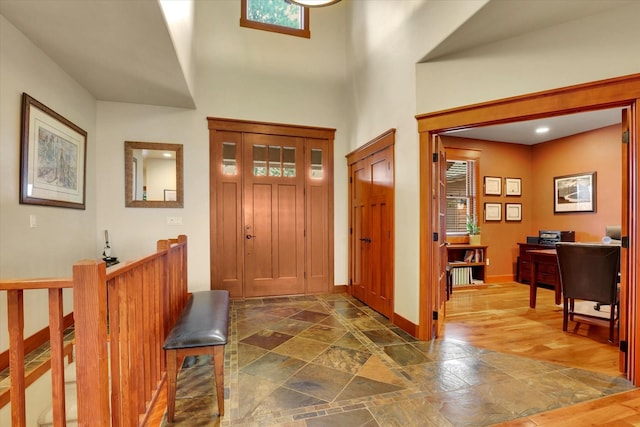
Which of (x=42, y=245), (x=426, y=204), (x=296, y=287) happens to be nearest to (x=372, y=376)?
(x=426, y=204)

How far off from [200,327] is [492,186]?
18.7 ft

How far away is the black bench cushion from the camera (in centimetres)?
180

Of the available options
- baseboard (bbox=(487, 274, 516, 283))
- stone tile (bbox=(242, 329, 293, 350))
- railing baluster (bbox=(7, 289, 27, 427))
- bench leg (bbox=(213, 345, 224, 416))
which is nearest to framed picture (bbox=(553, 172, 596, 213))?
baseboard (bbox=(487, 274, 516, 283))

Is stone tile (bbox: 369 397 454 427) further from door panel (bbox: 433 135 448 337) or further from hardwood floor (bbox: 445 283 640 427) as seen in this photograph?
door panel (bbox: 433 135 448 337)

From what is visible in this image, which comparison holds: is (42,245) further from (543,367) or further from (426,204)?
(543,367)

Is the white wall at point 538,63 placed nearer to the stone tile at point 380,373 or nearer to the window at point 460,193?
the stone tile at point 380,373

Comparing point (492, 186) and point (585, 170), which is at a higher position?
point (585, 170)

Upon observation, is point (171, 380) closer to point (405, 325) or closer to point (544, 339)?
point (405, 325)

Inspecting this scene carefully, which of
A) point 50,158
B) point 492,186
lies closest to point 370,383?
point 50,158

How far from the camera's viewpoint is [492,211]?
568 cm

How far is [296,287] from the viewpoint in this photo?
4.66m

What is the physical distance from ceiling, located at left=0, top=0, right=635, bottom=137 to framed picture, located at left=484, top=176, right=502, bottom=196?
359 centimetres

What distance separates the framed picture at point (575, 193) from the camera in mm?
5000

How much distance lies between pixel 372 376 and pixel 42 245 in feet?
10.6
